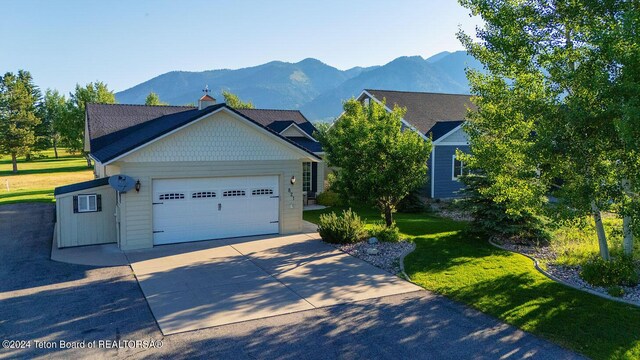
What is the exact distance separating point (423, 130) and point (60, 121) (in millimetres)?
40210

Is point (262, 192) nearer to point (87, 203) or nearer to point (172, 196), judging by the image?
point (172, 196)

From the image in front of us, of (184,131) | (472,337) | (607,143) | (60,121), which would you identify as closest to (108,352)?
(472,337)

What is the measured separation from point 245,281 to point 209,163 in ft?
16.7

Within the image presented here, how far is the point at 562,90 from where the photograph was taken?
9461 millimetres

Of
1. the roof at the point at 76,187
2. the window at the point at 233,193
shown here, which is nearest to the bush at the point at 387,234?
the window at the point at 233,193

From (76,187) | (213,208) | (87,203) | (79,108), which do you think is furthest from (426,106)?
(79,108)

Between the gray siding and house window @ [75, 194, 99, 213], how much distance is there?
1546 cm

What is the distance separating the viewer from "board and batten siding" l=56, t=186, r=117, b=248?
1301 centimetres

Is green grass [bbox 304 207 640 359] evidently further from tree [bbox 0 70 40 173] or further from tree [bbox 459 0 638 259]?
tree [bbox 0 70 40 173]

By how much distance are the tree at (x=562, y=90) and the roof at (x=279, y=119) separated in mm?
14570

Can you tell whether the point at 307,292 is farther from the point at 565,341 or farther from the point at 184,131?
the point at 184,131

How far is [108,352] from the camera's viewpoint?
21.8 feet

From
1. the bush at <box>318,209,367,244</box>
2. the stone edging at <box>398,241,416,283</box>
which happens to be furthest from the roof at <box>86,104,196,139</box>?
the stone edging at <box>398,241,416,283</box>

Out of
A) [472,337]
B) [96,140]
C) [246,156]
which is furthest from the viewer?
[96,140]
